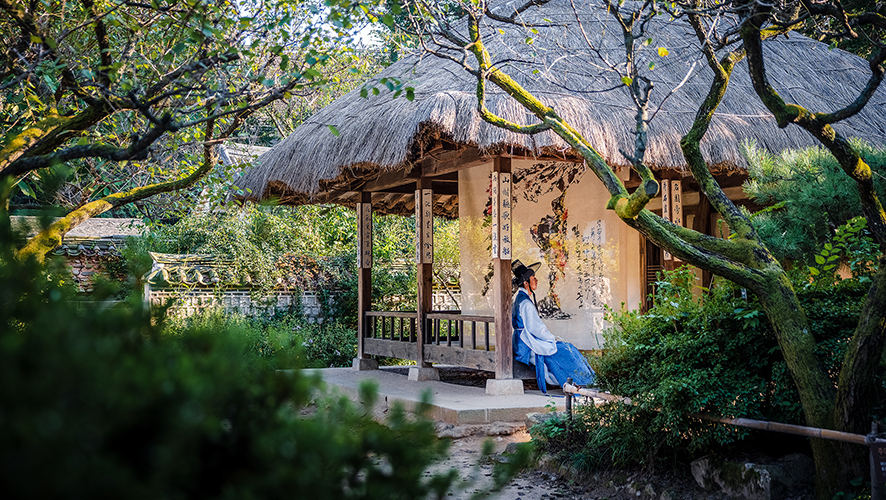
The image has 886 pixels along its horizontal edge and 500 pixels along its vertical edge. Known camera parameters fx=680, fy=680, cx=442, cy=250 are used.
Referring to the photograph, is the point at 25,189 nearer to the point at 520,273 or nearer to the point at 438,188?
the point at 520,273

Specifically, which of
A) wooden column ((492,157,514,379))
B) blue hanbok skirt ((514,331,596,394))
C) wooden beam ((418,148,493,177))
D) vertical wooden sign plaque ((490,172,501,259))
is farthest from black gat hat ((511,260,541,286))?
wooden beam ((418,148,493,177))

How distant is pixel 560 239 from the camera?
8.71 meters

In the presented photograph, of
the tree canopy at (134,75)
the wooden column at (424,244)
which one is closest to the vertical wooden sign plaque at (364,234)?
the wooden column at (424,244)

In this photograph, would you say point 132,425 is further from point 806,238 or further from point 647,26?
point 647,26

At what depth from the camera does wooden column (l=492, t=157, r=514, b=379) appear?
6969 millimetres

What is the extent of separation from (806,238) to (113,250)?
12.6 m

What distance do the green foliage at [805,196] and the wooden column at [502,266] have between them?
299cm

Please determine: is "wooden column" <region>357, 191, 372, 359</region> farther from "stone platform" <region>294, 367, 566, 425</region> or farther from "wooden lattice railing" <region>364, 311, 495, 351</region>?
"stone platform" <region>294, 367, 566, 425</region>

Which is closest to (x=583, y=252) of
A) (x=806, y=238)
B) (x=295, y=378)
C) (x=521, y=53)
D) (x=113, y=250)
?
(x=521, y=53)

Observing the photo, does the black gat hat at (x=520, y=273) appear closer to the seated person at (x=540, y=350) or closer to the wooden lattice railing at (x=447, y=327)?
the seated person at (x=540, y=350)

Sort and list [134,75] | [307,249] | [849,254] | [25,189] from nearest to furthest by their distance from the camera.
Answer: [134,75] → [849,254] → [25,189] → [307,249]

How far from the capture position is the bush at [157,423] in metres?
0.93

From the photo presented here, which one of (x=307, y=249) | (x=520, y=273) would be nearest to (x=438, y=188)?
(x=520, y=273)

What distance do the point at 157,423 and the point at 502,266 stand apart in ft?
19.9
